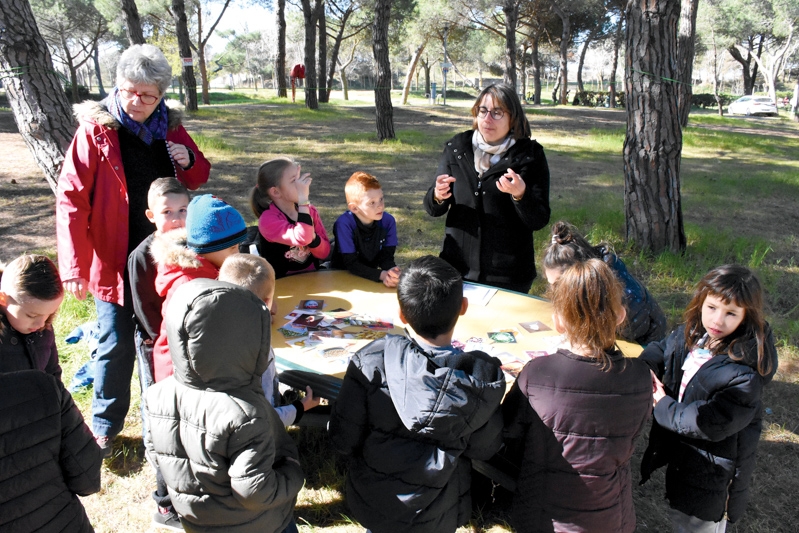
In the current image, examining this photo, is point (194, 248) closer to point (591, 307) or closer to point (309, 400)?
point (309, 400)

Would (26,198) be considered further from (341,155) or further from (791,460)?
(791,460)

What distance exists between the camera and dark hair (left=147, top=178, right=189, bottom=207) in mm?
2443

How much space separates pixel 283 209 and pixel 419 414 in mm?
1853

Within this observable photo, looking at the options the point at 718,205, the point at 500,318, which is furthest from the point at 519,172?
the point at 718,205

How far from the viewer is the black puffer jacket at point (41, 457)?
1.53 meters

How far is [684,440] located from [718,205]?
20.0 ft

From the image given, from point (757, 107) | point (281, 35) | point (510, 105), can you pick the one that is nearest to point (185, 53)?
point (281, 35)

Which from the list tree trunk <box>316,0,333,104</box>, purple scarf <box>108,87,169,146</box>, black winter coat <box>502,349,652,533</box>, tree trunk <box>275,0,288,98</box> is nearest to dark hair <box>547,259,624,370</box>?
black winter coat <box>502,349,652,533</box>

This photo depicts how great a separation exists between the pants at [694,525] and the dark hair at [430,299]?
1.23m

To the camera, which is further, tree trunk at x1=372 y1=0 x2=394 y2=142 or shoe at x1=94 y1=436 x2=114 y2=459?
tree trunk at x1=372 y1=0 x2=394 y2=142

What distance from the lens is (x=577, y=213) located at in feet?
20.5

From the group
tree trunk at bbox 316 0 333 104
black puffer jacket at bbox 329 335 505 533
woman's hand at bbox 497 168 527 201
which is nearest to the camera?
black puffer jacket at bbox 329 335 505 533

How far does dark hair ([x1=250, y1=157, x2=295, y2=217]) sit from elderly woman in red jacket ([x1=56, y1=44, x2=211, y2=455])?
0.47 meters

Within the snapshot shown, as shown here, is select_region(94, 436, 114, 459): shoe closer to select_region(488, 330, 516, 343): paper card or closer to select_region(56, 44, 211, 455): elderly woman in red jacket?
select_region(56, 44, 211, 455): elderly woman in red jacket
